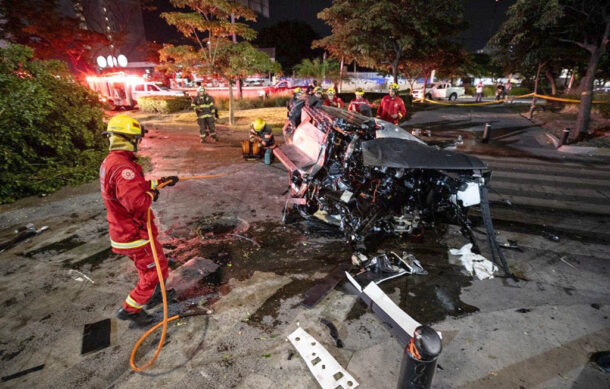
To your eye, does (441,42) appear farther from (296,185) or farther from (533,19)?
(296,185)

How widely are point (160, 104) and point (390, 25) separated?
13103 mm

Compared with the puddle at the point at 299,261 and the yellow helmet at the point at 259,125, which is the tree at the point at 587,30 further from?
the puddle at the point at 299,261

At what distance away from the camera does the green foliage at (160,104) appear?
1734 centimetres

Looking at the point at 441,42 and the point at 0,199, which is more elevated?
the point at 441,42

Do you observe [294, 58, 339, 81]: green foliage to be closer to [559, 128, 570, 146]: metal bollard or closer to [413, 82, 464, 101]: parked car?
[413, 82, 464, 101]: parked car

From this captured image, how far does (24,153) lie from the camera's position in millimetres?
6035

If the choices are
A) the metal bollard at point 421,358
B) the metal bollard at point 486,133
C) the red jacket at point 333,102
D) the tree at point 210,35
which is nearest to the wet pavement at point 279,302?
the metal bollard at point 421,358

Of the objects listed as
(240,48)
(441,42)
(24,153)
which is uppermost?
(441,42)

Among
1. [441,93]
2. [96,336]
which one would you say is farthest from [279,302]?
[441,93]

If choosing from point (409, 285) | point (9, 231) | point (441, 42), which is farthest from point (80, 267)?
point (441, 42)

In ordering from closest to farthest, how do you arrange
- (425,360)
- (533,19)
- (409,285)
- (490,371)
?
(425,360), (490,371), (409,285), (533,19)

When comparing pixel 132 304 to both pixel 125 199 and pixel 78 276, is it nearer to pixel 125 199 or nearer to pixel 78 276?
pixel 125 199

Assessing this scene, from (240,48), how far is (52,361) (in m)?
12.5

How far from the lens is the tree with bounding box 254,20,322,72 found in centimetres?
4812
